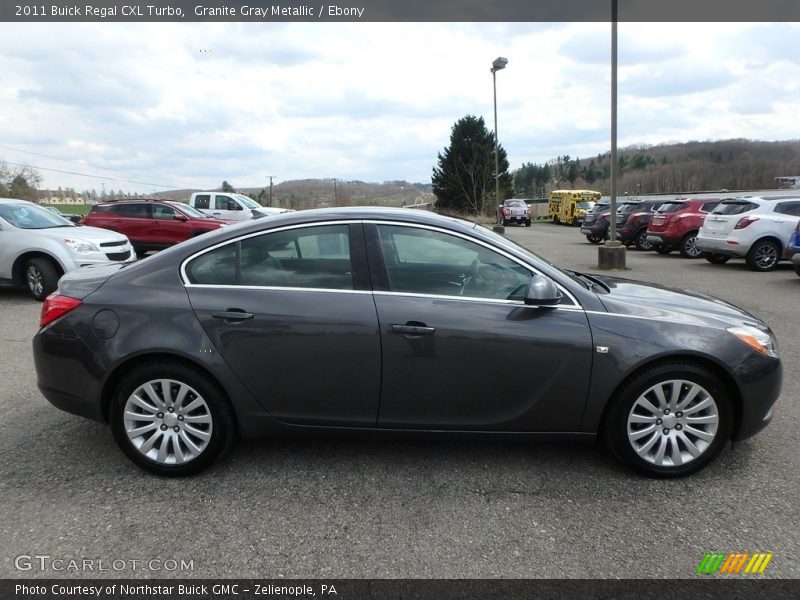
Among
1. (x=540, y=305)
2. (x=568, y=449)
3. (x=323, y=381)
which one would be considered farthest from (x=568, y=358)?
(x=323, y=381)

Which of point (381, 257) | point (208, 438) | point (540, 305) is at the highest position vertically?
point (381, 257)

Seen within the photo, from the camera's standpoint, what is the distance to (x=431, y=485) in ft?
10.5

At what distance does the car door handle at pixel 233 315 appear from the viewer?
3.19 metres

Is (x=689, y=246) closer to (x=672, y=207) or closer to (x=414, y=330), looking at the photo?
(x=672, y=207)

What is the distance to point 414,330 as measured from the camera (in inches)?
123

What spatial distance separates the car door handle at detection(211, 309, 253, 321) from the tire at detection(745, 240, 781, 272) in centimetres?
1289

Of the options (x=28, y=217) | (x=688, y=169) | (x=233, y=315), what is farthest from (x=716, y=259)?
(x=688, y=169)

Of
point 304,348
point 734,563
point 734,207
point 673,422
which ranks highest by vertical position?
point 734,207

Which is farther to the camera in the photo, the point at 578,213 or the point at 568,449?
the point at 578,213

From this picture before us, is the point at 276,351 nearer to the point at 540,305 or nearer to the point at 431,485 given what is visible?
the point at 431,485

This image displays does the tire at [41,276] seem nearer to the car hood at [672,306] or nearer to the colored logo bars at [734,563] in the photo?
the car hood at [672,306]

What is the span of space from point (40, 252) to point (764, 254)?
47.8ft

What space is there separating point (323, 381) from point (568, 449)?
1726mm

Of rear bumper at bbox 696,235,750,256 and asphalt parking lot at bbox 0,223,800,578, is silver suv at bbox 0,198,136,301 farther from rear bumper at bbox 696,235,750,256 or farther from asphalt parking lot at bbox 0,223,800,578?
rear bumper at bbox 696,235,750,256
